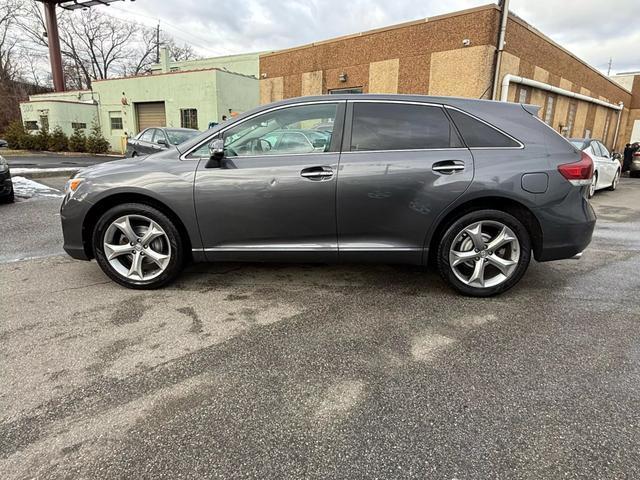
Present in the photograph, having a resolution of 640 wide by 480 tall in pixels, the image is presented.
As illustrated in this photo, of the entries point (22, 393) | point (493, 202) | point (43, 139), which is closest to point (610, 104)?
point (493, 202)

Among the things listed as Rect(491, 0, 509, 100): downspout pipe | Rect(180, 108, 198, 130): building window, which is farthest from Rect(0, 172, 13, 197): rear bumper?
Rect(180, 108, 198, 130): building window

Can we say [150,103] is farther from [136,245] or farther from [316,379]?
[316,379]

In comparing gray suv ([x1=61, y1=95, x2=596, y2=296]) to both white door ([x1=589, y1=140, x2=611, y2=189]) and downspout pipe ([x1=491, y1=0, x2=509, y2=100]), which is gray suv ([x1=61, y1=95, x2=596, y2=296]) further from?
downspout pipe ([x1=491, y1=0, x2=509, y2=100])

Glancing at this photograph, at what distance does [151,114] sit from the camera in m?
24.4

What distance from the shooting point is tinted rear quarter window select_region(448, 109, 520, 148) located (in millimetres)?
3473

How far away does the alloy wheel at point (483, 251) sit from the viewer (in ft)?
11.5

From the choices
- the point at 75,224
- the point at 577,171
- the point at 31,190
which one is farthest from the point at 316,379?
the point at 31,190

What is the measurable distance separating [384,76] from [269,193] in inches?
497

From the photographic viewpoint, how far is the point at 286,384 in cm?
239

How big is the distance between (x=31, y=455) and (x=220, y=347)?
115 cm

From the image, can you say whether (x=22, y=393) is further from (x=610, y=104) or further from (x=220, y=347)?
(x=610, y=104)

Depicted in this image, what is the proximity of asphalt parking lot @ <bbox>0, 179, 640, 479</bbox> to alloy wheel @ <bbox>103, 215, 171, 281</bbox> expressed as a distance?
23 cm

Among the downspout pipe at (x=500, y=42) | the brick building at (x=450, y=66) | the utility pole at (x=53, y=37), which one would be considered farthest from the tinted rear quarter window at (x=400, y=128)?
the utility pole at (x=53, y=37)

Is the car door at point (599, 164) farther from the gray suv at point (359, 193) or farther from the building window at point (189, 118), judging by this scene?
the building window at point (189, 118)
